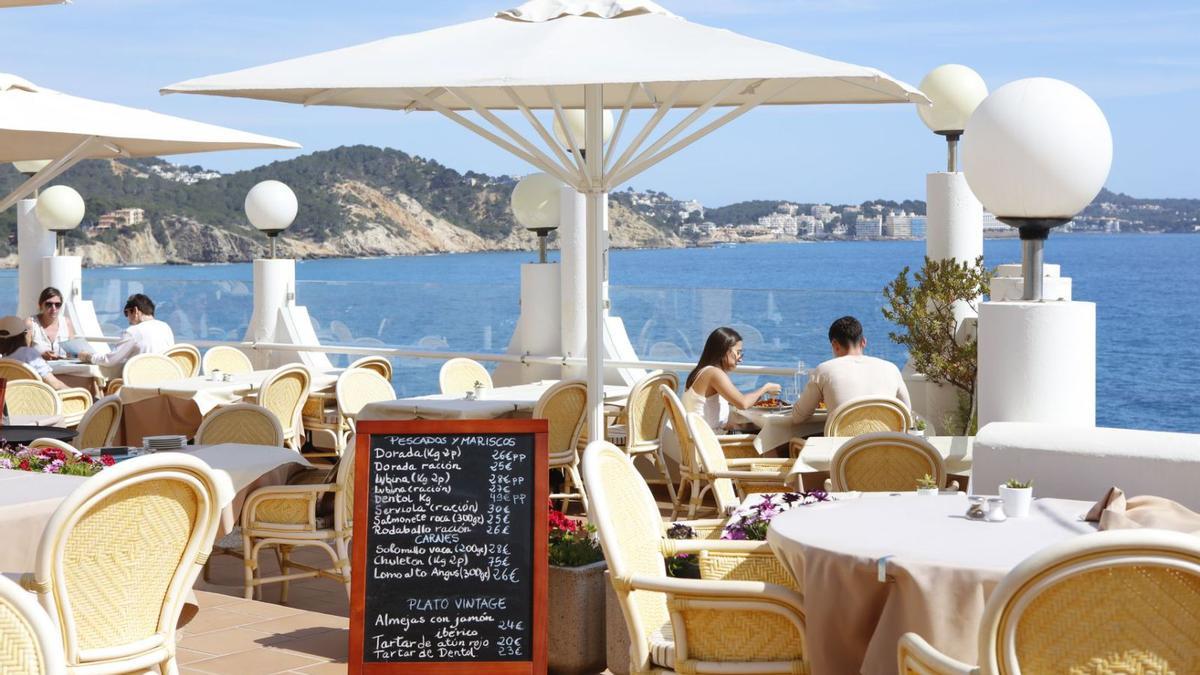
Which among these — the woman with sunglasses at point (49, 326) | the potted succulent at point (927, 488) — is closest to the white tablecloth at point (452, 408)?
the potted succulent at point (927, 488)

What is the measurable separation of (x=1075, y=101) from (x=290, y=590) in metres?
3.93

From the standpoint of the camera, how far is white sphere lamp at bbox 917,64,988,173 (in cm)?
927

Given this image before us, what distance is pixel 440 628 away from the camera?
4359mm

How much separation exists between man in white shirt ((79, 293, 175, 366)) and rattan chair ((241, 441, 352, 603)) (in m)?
5.16

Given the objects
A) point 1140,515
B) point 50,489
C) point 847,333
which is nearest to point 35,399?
point 50,489

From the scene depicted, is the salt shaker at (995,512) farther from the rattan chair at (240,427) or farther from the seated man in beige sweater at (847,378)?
the rattan chair at (240,427)

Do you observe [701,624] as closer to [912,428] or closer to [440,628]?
[440,628]

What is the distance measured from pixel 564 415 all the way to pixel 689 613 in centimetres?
441

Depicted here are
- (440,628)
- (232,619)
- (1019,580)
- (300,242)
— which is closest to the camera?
(1019,580)

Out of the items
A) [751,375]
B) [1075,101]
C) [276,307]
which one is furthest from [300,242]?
[1075,101]

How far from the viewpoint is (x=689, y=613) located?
393 cm

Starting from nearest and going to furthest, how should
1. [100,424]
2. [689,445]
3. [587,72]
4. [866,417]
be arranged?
[587,72], [866,417], [689,445], [100,424]

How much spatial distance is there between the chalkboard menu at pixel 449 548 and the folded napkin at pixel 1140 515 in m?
1.56

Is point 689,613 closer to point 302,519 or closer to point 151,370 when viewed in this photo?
point 302,519
